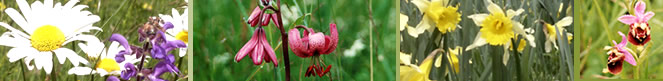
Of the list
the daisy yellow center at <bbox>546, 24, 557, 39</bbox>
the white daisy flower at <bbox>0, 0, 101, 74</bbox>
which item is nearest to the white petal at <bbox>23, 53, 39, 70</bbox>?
the white daisy flower at <bbox>0, 0, 101, 74</bbox>

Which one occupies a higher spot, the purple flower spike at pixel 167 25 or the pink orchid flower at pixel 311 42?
the purple flower spike at pixel 167 25

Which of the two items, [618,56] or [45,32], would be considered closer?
[45,32]

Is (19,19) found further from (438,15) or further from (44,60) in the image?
(438,15)

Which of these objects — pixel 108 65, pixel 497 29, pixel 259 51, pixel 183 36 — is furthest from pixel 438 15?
pixel 108 65

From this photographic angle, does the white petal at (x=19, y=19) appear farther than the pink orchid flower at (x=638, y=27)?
No

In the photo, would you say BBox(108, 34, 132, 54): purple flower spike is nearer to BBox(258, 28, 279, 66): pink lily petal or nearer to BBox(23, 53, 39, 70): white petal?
BBox(23, 53, 39, 70): white petal

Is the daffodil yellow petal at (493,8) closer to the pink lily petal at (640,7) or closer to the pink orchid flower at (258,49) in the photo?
the pink lily petal at (640,7)

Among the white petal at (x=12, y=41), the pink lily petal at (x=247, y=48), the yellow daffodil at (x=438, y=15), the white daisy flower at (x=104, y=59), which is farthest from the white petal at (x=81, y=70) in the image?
the yellow daffodil at (x=438, y=15)
